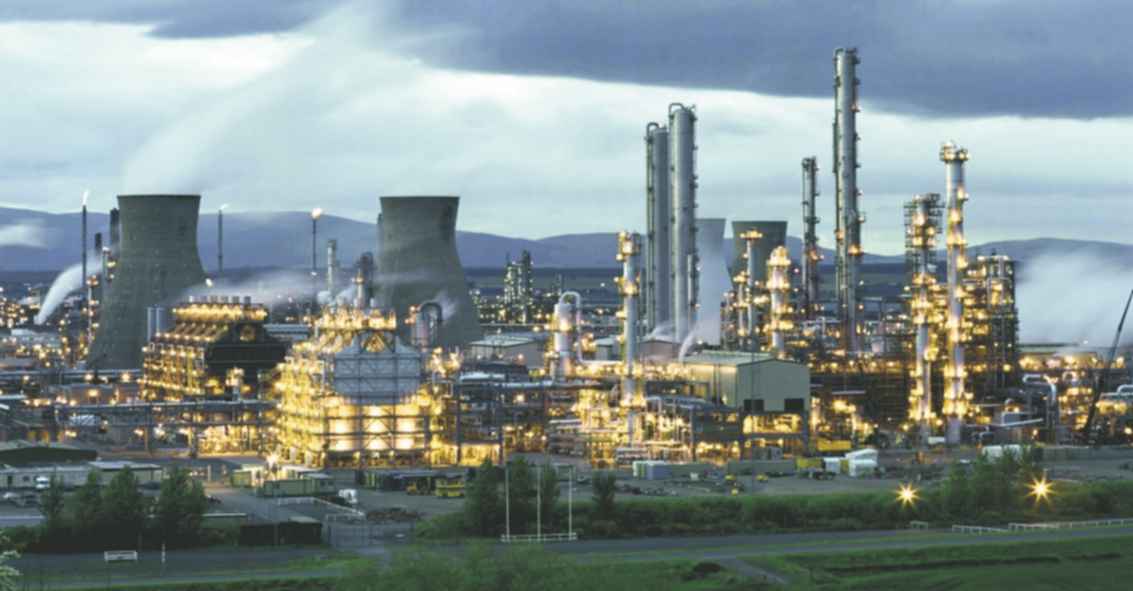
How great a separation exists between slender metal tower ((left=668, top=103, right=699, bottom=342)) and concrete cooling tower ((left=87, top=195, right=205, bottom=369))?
18.1 metres

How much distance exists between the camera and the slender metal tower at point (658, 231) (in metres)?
85.2

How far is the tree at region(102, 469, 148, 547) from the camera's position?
4912 cm

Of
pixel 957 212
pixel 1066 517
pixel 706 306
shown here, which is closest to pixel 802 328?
pixel 957 212

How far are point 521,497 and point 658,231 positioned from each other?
113 ft

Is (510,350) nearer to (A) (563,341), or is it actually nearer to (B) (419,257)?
(B) (419,257)

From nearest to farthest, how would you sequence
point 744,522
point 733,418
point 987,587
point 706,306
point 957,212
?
point 987,587 → point 744,522 → point 733,418 → point 957,212 → point 706,306

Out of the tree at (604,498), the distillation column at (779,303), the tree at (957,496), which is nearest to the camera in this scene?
the tree at (604,498)

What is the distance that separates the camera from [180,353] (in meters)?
80.7

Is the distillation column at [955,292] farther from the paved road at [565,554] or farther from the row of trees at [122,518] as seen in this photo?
the row of trees at [122,518]

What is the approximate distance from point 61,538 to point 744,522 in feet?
49.0

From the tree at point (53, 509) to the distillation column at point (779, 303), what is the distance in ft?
99.2

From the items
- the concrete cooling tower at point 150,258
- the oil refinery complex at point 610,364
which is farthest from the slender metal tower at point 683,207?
the concrete cooling tower at point 150,258

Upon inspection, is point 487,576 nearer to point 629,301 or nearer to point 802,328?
point 629,301

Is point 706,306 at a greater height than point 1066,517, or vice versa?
point 706,306
